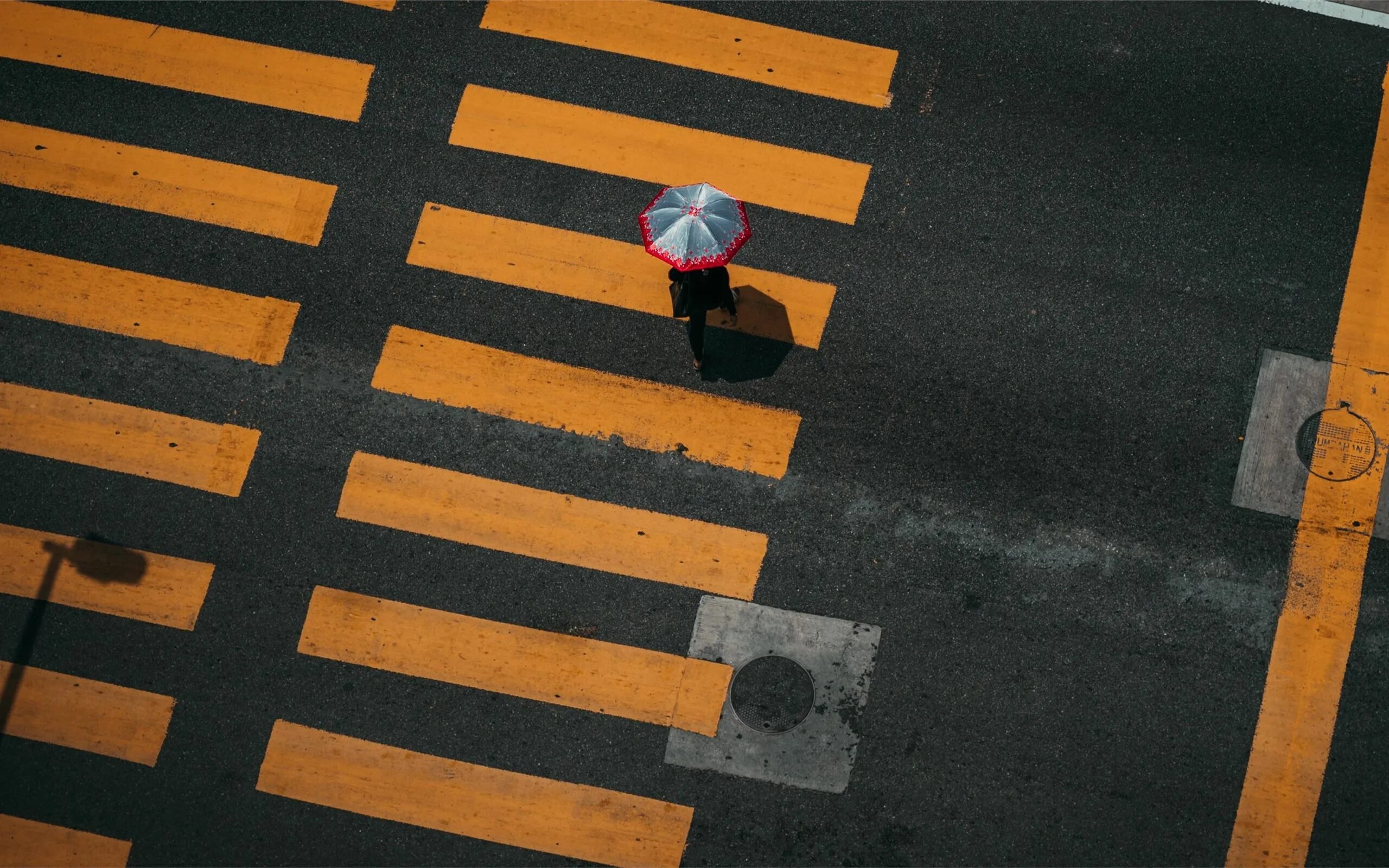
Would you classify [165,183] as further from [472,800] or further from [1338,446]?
[1338,446]

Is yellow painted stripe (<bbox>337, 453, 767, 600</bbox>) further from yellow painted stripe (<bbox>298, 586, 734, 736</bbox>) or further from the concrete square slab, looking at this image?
the concrete square slab

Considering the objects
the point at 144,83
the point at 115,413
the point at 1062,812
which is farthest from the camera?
the point at 144,83

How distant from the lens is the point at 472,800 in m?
7.79

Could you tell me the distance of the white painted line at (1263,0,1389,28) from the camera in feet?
28.8

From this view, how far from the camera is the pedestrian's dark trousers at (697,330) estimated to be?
25.7ft

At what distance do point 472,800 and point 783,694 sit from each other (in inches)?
92.0

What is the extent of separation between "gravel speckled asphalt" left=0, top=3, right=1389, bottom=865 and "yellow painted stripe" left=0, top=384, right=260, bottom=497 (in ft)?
0.40

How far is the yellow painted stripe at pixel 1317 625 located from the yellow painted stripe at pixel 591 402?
3.80 metres

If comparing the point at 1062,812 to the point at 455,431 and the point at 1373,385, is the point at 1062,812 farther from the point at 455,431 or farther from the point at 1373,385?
the point at 455,431

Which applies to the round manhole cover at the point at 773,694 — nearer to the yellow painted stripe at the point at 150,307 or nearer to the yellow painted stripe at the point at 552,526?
the yellow painted stripe at the point at 552,526

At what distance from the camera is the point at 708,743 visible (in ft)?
25.7

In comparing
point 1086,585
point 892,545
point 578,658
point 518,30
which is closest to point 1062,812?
point 1086,585

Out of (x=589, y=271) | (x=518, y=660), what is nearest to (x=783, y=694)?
(x=518, y=660)

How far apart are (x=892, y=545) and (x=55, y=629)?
6.17 metres
